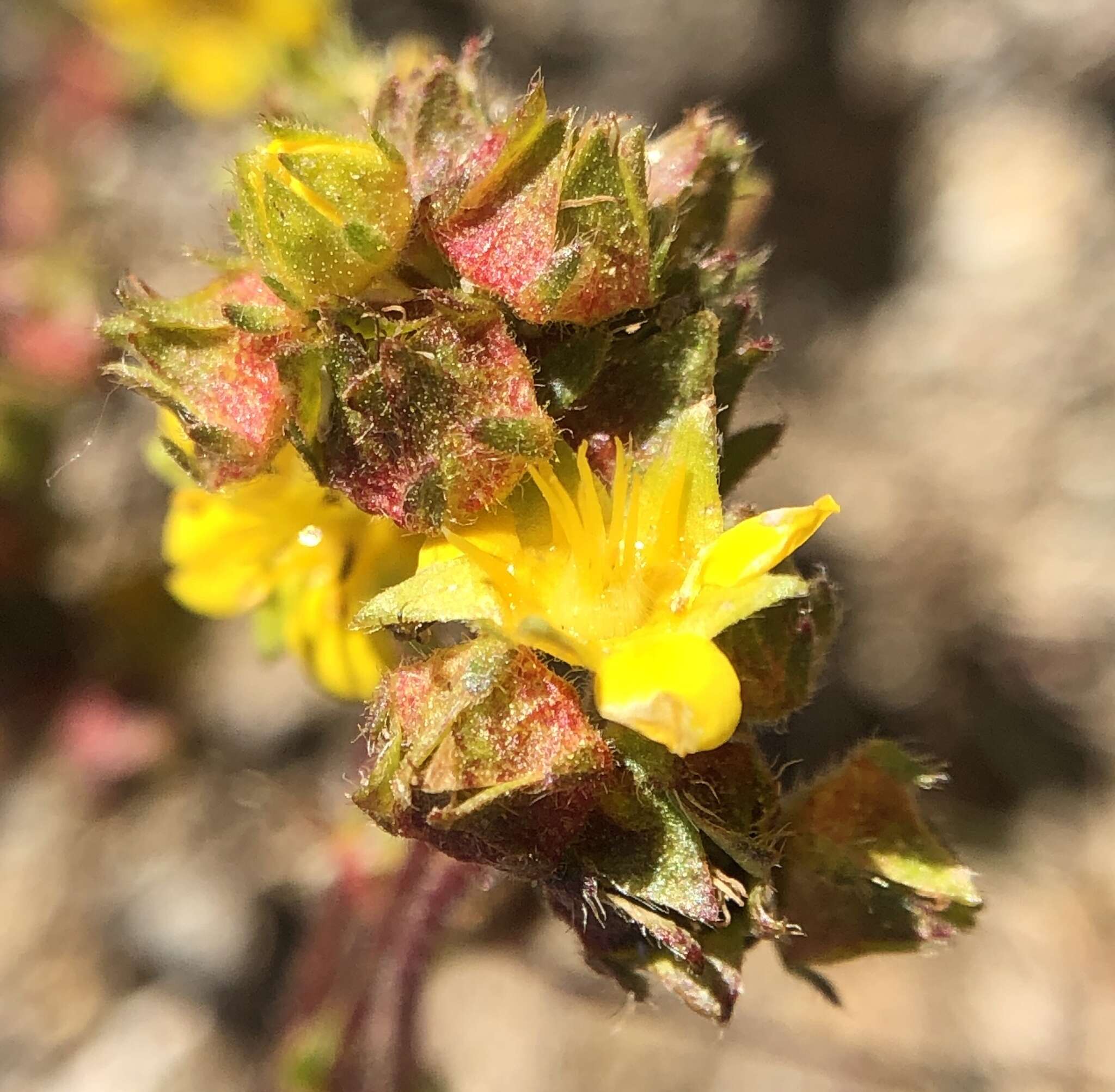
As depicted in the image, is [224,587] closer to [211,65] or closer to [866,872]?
[866,872]

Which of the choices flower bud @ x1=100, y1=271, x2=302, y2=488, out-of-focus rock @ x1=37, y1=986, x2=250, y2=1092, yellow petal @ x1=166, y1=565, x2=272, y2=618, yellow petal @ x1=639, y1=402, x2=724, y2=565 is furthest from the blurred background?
yellow petal @ x1=639, y1=402, x2=724, y2=565

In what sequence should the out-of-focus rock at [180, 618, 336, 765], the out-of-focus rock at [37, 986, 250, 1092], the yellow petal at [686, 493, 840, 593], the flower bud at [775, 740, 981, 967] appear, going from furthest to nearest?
the out-of-focus rock at [180, 618, 336, 765] → the out-of-focus rock at [37, 986, 250, 1092] → the flower bud at [775, 740, 981, 967] → the yellow petal at [686, 493, 840, 593]

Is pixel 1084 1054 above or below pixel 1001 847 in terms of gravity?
below

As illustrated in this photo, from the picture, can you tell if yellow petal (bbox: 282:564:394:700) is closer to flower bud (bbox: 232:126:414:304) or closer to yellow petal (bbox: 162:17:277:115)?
flower bud (bbox: 232:126:414:304)

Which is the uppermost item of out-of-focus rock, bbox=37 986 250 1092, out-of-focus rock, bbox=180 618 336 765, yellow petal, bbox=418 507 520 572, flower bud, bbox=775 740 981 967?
yellow petal, bbox=418 507 520 572

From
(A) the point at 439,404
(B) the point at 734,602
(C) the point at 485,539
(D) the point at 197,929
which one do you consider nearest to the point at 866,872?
(B) the point at 734,602

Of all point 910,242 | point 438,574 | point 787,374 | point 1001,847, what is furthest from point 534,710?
point 1001,847

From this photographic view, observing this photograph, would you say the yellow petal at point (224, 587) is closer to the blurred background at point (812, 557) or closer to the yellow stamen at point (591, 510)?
the yellow stamen at point (591, 510)

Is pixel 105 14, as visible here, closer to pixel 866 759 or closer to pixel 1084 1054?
pixel 866 759
